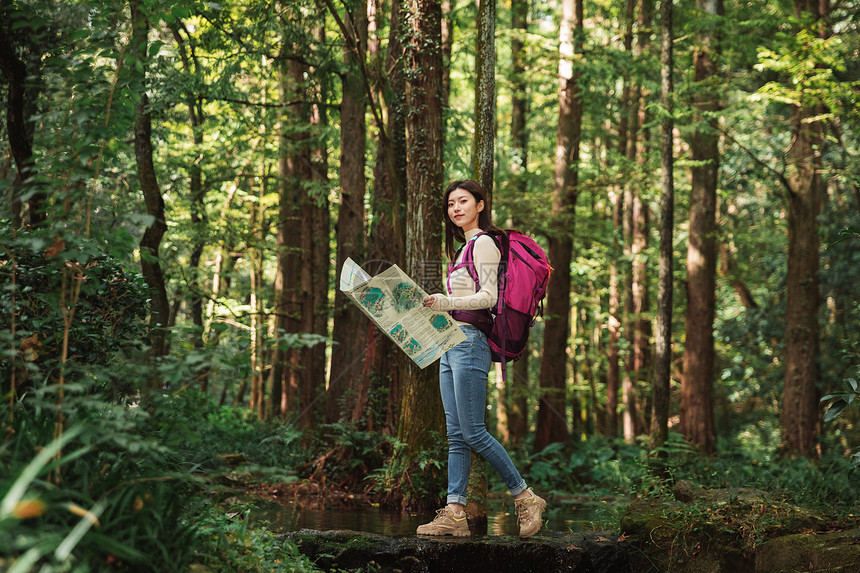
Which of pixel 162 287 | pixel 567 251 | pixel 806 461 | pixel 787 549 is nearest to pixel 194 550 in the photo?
Answer: pixel 787 549

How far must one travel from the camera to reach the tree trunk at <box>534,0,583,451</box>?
49.7ft

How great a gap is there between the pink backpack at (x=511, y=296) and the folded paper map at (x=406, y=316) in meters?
0.19

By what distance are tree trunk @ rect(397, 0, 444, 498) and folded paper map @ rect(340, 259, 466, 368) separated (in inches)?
→ 83.5

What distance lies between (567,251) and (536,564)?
10863 millimetres

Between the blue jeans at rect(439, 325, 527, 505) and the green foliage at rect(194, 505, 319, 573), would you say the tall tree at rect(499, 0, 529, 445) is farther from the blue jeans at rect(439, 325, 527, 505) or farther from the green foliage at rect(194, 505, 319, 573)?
the green foliage at rect(194, 505, 319, 573)

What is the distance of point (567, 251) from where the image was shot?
1541 cm

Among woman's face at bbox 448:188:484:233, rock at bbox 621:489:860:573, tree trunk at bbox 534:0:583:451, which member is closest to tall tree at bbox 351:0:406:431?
woman's face at bbox 448:188:484:233

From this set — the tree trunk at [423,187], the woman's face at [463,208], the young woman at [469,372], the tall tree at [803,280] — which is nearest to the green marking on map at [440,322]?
the young woman at [469,372]

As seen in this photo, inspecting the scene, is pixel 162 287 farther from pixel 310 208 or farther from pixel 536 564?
pixel 536 564

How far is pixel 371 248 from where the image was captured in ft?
35.1

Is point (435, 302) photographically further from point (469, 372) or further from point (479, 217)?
point (479, 217)

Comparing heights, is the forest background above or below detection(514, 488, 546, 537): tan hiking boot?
above

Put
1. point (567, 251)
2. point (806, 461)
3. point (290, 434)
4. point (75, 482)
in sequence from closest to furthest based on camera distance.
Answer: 1. point (75, 482)
2. point (290, 434)
3. point (806, 461)
4. point (567, 251)

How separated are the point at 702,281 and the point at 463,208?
11.4m
